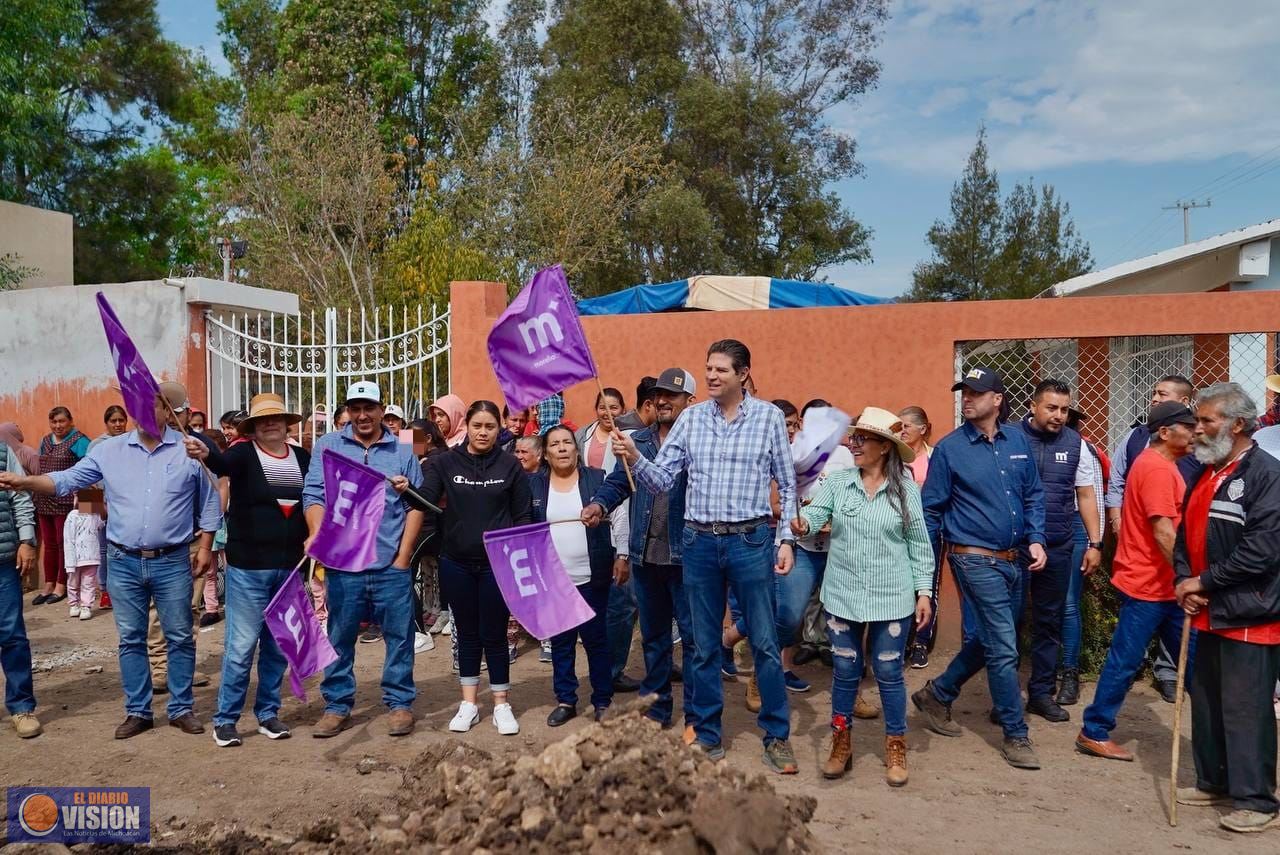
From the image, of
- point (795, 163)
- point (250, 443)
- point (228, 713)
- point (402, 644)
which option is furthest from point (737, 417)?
point (795, 163)

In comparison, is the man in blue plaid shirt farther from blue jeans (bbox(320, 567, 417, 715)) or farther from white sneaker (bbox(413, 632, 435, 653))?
white sneaker (bbox(413, 632, 435, 653))

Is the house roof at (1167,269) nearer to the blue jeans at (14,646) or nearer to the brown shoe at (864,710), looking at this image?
the brown shoe at (864,710)

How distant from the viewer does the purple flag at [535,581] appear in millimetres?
6098

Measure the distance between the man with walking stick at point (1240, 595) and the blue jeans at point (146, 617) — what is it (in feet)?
18.1

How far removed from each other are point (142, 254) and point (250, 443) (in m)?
27.4

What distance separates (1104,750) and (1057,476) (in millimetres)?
1634

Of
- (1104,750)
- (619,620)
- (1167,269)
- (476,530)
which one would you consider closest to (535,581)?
(476,530)

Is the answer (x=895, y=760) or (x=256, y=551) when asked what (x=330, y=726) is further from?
(x=895, y=760)

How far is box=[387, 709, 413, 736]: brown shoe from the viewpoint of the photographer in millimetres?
6336

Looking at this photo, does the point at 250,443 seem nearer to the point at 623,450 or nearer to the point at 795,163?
the point at 623,450

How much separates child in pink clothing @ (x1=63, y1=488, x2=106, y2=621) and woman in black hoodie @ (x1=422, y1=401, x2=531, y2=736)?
5.42 m

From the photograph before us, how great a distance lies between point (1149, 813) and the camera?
5.10 m

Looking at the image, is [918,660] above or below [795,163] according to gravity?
below

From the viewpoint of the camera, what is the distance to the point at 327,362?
1021cm
